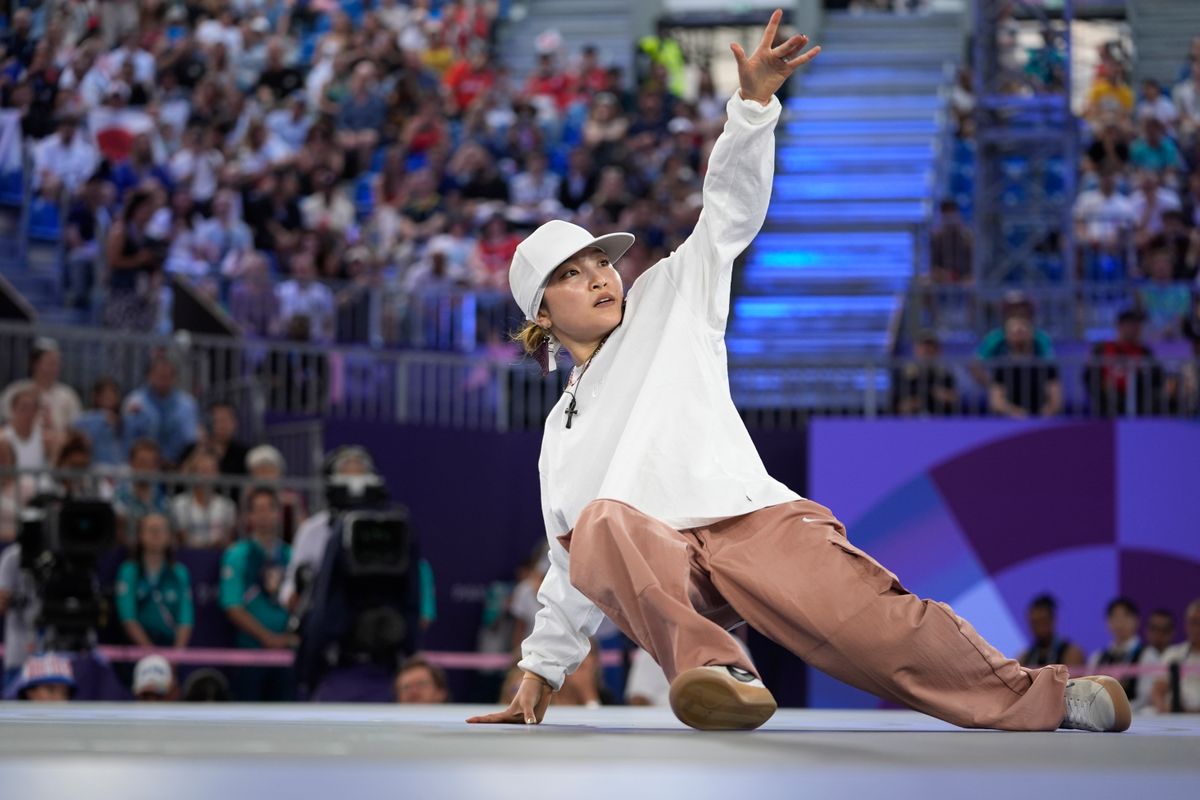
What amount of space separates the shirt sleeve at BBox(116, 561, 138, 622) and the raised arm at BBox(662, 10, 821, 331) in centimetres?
548

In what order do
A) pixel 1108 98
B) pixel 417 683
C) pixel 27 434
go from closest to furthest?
1. pixel 417 683
2. pixel 27 434
3. pixel 1108 98

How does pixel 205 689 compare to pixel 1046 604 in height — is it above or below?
below

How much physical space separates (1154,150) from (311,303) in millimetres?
6909

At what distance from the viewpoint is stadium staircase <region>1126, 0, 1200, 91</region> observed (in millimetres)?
17000

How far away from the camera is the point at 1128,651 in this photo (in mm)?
9289

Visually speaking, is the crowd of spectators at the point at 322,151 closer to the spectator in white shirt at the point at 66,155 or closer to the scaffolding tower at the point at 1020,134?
the spectator in white shirt at the point at 66,155

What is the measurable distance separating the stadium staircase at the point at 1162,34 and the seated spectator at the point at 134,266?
30.2 feet

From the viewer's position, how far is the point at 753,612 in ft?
12.5

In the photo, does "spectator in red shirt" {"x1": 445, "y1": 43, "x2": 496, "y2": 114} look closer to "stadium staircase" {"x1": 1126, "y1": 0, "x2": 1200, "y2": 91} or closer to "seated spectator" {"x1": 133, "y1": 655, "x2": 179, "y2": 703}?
"stadium staircase" {"x1": 1126, "y1": 0, "x2": 1200, "y2": 91}

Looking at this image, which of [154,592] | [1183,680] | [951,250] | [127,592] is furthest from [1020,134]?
[127,592]

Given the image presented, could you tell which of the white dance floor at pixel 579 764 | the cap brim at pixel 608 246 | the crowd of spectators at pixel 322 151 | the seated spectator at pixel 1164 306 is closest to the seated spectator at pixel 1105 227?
the seated spectator at pixel 1164 306

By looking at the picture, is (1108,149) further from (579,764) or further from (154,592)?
(579,764)

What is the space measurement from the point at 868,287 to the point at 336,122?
5.05m

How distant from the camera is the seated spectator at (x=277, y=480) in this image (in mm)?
10133
